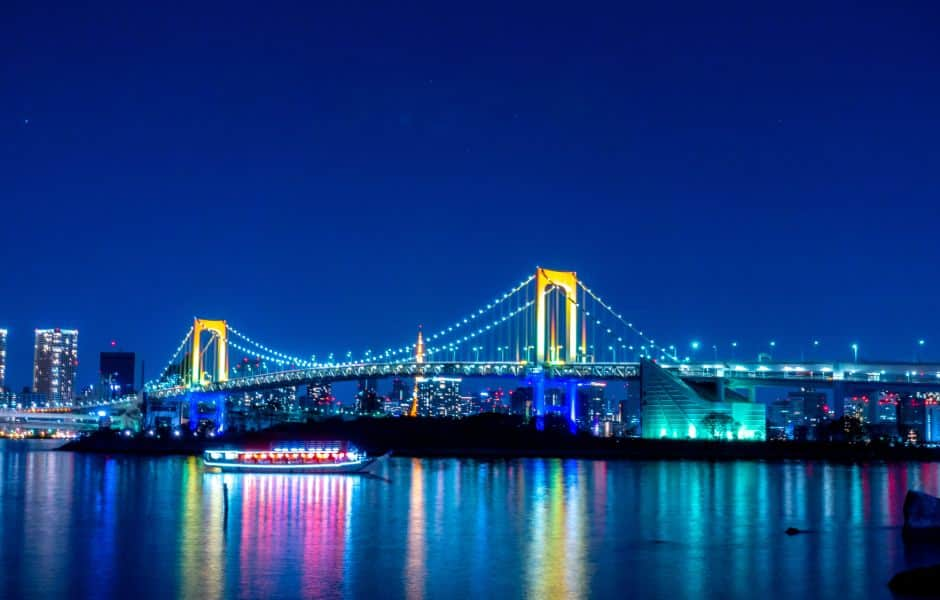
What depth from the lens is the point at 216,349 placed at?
10300 cm

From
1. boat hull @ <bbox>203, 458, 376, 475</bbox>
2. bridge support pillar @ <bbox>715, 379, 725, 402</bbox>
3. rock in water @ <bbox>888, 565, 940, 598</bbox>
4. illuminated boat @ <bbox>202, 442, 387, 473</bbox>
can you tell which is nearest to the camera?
rock in water @ <bbox>888, 565, 940, 598</bbox>

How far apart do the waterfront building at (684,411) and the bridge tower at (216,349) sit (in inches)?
1603

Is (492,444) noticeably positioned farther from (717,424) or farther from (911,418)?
(911,418)

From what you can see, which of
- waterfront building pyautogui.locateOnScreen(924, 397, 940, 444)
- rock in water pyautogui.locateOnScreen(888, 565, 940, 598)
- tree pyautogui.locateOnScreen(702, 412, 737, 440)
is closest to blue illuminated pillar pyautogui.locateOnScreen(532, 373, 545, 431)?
tree pyautogui.locateOnScreen(702, 412, 737, 440)

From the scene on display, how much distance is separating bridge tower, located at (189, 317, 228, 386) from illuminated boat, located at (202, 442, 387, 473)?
4405 cm

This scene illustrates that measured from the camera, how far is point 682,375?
7812 cm

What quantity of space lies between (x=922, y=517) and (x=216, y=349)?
84159 millimetres

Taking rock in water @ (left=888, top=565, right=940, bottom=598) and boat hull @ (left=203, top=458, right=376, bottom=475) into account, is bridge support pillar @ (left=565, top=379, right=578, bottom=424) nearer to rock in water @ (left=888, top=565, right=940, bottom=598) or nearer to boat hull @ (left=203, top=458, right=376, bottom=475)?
boat hull @ (left=203, top=458, right=376, bottom=475)

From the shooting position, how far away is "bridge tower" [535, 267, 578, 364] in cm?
7475

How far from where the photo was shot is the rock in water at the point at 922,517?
25391 millimetres

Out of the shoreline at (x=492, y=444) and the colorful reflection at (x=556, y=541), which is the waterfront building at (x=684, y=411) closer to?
the shoreline at (x=492, y=444)

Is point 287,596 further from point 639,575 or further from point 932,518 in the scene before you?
point 932,518

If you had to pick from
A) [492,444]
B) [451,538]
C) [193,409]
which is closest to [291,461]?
[492,444]

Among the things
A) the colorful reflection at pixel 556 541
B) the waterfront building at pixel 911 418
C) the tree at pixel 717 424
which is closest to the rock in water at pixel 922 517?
the colorful reflection at pixel 556 541
